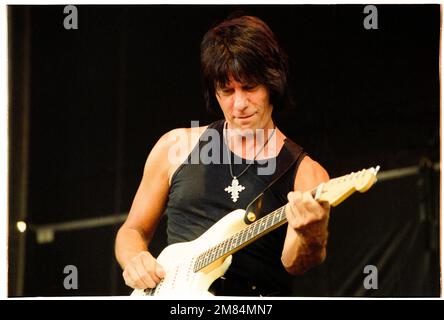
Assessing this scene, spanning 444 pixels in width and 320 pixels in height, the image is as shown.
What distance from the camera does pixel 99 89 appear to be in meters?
3.98

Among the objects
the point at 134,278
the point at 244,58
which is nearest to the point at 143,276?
the point at 134,278

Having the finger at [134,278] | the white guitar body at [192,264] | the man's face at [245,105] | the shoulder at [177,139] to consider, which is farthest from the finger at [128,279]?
the man's face at [245,105]

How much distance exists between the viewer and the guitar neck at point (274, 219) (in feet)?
10.6

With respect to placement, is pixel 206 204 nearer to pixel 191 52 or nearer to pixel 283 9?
pixel 191 52

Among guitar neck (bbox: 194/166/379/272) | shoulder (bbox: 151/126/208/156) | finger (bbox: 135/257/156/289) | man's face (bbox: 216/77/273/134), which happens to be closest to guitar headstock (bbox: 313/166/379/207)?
guitar neck (bbox: 194/166/379/272)

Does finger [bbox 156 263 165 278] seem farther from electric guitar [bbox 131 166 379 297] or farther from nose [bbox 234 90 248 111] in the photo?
nose [bbox 234 90 248 111]

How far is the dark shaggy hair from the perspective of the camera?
3.80 m

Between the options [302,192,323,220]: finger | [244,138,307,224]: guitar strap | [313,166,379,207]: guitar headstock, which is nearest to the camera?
[313,166,379,207]: guitar headstock

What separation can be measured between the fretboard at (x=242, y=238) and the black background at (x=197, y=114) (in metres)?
0.27

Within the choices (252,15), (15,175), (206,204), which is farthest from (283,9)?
(15,175)

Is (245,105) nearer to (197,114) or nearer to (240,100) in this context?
(240,100)

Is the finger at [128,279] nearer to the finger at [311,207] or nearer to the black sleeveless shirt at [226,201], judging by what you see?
the black sleeveless shirt at [226,201]

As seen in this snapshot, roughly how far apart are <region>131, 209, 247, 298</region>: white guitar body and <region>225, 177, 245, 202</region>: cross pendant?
70mm

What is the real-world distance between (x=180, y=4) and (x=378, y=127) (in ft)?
3.42
